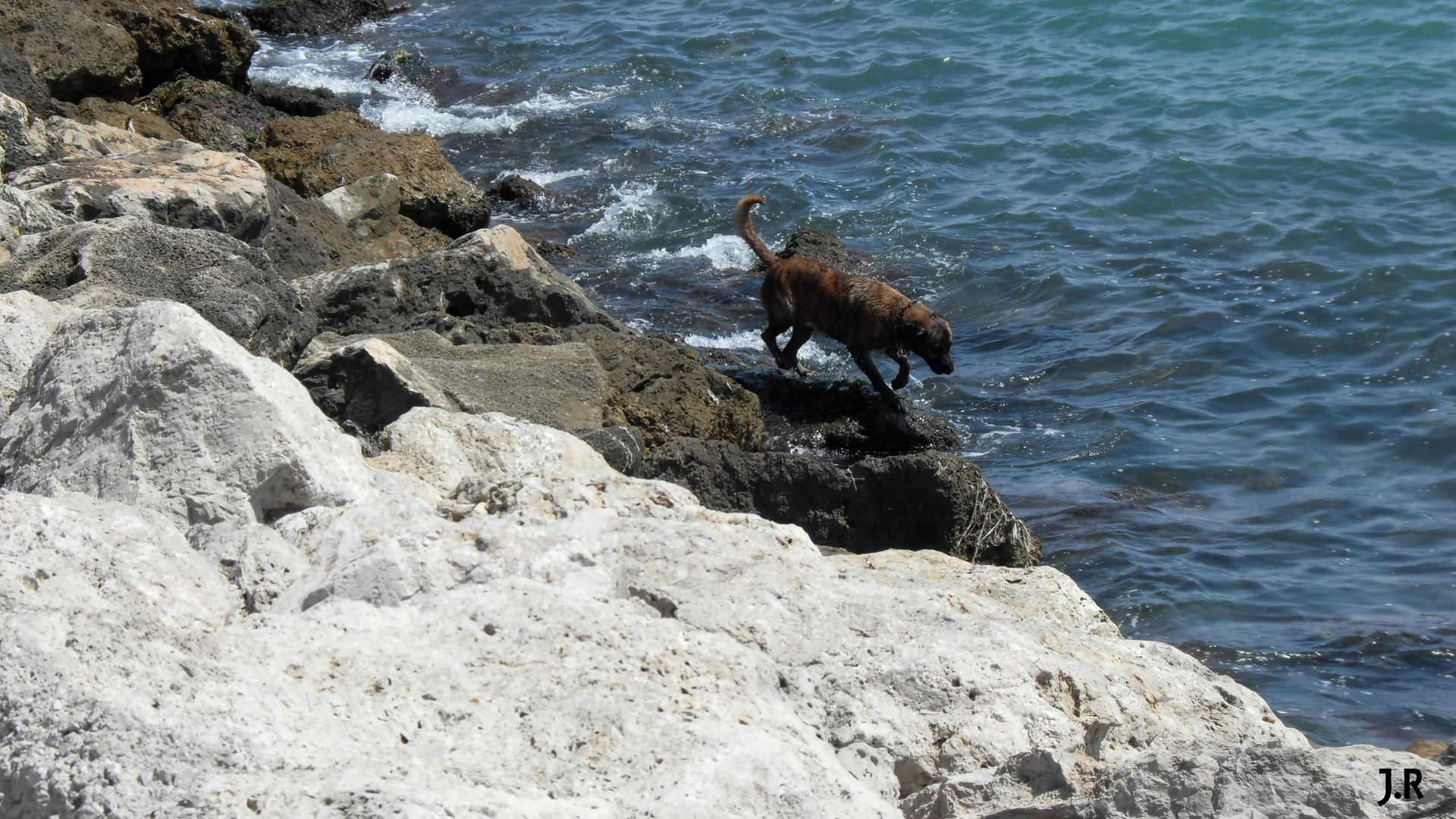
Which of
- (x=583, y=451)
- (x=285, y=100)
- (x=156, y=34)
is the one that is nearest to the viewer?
(x=583, y=451)

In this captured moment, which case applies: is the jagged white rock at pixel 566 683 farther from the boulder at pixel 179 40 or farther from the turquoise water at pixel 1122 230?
the boulder at pixel 179 40

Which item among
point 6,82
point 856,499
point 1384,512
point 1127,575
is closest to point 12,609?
point 856,499

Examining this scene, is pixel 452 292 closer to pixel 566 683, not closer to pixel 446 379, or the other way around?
pixel 446 379

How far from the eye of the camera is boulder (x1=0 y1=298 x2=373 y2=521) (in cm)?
299

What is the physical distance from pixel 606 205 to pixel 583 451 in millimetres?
9582

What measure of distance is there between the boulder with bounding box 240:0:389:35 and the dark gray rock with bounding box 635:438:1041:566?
714 inches

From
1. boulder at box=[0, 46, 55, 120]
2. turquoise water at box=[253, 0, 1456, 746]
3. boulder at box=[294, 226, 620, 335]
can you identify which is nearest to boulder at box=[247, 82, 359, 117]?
turquoise water at box=[253, 0, 1456, 746]

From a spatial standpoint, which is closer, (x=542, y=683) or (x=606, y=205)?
(x=542, y=683)

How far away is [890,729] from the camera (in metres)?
2.60

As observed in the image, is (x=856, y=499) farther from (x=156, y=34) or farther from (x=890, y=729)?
(x=156, y=34)

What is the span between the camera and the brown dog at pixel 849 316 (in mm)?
8648

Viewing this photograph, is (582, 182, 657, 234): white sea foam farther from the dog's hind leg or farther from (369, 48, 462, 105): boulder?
(369, 48, 462, 105): boulder

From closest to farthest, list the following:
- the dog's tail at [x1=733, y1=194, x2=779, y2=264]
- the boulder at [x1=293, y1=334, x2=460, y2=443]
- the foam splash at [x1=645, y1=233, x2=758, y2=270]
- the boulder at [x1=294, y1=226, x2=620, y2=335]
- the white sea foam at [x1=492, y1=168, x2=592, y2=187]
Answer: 1. the boulder at [x1=293, y1=334, x2=460, y2=443]
2. the boulder at [x1=294, y1=226, x2=620, y2=335]
3. the dog's tail at [x1=733, y1=194, x2=779, y2=264]
4. the foam splash at [x1=645, y1=233, x2=758, y2=270]
5. the white sea foam at [x1=492, y1=168, x2=592, y2=187]

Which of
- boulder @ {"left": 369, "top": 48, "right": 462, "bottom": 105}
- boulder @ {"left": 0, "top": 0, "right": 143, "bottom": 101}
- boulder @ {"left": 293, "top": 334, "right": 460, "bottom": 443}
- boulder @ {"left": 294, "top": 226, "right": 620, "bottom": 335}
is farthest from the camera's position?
boulder @ {"left": 369, "top": 48, "right": 462, "bottom": 105}
